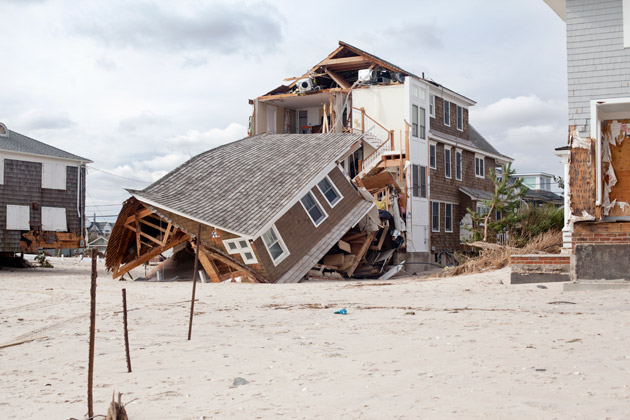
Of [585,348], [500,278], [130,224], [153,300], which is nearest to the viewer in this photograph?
[585,348]

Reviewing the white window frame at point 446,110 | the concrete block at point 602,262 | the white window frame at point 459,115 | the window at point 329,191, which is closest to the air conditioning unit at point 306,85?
the white window frame at point 446,110

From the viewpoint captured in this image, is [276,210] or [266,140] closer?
[276,210]

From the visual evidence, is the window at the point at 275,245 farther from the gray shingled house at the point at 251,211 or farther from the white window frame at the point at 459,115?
the white window frame at the point at 459,115

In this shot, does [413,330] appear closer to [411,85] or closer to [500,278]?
[500,278]

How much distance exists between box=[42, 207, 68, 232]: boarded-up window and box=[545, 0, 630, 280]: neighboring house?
25406 mm

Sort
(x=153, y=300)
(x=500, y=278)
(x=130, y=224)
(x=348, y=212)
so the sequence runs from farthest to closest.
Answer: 1. (x=348, y=212)
2. (x=130, y=224)
3. (x=500, y=278)
4. (x=153, y=300)

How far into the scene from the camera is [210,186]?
80.3 feet

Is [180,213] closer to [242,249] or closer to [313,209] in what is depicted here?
[242,249]

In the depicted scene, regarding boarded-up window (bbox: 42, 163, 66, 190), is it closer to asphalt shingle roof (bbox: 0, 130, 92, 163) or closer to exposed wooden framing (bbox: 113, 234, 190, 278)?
asphalt shingle roof (bbox: 0, 130, 92, 163)

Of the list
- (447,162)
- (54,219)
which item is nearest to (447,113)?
(447,162)

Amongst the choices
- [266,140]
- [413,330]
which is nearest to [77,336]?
[413,330]

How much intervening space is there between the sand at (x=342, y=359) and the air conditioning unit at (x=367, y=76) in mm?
22599

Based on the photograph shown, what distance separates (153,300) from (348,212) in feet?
38.4

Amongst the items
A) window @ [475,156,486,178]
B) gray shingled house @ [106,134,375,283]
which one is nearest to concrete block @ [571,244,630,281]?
gray shingled house @ [106,134,375,283]
